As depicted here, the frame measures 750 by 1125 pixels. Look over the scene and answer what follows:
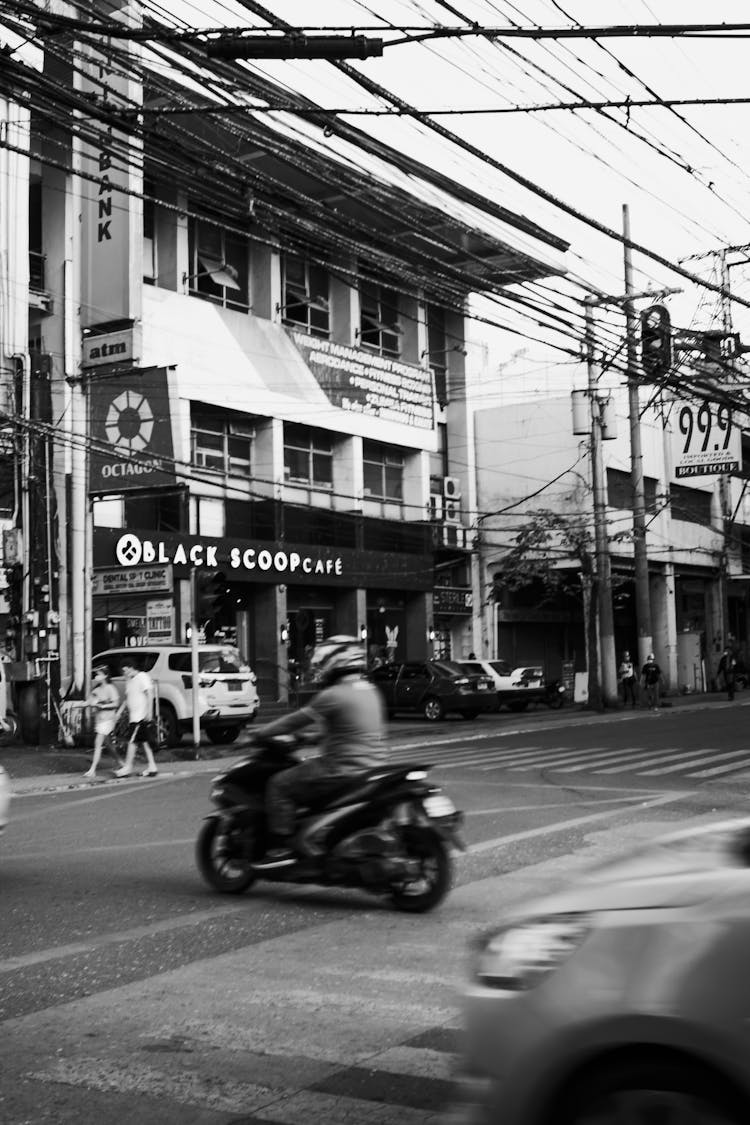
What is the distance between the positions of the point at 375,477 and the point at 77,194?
14949 millimetres

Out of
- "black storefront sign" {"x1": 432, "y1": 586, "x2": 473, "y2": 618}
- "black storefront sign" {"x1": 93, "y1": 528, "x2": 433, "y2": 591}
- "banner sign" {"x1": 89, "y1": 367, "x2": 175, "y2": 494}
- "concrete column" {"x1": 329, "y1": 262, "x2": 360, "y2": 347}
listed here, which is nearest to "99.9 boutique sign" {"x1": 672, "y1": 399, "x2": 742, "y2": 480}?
"banner sign" {"x1": 89, "y1": 367, "x2": 175, "y2": 494}

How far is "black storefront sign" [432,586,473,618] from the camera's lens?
42978mm

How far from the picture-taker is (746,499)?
60812 mm

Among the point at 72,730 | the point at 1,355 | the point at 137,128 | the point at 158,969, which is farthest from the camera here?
the point at 1,355

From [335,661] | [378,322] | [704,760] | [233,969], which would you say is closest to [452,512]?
[378,322]

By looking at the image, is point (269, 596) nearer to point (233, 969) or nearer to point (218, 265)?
point (218, 265)

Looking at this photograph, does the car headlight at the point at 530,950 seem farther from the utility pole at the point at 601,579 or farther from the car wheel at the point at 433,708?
the utility pole at the point at 601,579

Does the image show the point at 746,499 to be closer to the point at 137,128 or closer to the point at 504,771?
the point at 504,771

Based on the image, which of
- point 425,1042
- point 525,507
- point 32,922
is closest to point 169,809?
point 32,922

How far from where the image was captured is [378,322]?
4178cm

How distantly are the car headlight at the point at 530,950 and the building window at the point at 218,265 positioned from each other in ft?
106

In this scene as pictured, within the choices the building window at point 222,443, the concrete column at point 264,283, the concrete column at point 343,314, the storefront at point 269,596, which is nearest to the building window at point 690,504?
the storefront at point 269,596

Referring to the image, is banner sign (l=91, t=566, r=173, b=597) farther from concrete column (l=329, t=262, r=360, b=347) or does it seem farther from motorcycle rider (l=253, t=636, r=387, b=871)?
motorcycle rider (l=253, t=636, r=387, b=871)

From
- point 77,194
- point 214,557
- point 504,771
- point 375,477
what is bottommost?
point 504,771
